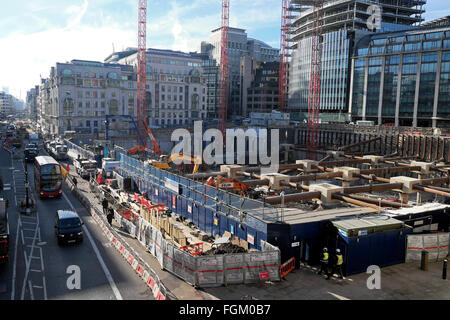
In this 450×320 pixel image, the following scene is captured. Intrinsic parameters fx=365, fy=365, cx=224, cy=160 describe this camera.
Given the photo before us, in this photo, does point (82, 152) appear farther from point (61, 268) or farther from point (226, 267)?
point (226, 267)

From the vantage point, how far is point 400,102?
97438mm

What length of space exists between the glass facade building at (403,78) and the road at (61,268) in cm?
8838


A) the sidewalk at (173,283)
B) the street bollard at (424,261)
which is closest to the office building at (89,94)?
the sidewalk at (173,283)

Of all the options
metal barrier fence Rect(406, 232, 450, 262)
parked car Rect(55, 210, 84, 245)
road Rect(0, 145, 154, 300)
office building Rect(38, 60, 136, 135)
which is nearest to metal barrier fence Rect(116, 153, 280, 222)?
road Rect(0, 145, 154, 300)

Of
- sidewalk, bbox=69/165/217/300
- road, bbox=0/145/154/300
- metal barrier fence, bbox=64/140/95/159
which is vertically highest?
metal barrier fence, bbox=64/140/95/159

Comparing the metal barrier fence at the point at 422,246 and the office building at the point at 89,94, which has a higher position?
the office building at the point at 89,94

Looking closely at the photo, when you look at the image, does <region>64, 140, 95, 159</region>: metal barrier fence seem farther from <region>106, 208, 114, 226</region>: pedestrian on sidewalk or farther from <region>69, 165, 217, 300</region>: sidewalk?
<region>69, 165, 217, 300</region>: sidewalk

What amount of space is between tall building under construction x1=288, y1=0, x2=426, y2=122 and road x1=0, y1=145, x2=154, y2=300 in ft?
334

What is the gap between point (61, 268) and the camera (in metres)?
21.3

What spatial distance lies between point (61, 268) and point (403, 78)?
321 feet

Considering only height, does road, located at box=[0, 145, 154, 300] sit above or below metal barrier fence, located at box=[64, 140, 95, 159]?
below

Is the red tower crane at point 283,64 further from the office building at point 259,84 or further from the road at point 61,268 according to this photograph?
the road at point 61,268

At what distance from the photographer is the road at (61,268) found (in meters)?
18.1

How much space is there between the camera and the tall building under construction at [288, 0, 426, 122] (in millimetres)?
114375
